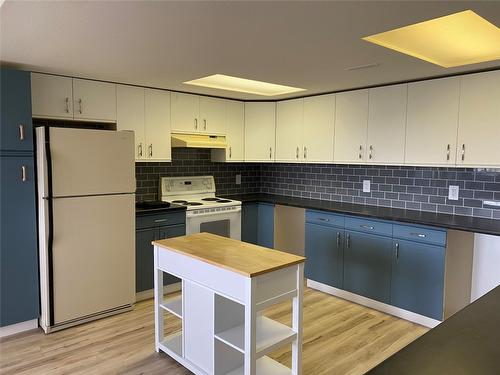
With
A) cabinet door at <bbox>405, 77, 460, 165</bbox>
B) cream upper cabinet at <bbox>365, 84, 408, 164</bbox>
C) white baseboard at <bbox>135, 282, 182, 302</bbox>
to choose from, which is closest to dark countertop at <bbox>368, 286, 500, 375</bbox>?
cabinet door at <bbox>405, 77, 460, 165</bbox>

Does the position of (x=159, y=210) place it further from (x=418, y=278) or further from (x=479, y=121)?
(x=479, y=121)

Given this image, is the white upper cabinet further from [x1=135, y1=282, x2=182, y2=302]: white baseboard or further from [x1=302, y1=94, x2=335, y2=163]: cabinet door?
[x1=135, y1=282, x2=182, y2=302]: white baseboard

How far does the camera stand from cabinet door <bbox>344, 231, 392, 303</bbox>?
3541 mm

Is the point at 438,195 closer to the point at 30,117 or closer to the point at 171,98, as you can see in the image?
the point at 171,98

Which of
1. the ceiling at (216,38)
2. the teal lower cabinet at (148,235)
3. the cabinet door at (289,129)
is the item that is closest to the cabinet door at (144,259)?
the teal lower cabinet at (148,235)

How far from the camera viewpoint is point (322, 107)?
434 cm

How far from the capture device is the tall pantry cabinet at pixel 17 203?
117 inches

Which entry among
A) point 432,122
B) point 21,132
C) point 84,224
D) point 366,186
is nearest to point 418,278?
point 366,186

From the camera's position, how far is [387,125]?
375 cm

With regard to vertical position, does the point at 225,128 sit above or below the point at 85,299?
above

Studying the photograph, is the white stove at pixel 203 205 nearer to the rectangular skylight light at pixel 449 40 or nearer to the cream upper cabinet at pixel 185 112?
the cream upper cabinet at pixel 185 112

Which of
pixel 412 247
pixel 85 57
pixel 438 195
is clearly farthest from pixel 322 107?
pixel 85 57

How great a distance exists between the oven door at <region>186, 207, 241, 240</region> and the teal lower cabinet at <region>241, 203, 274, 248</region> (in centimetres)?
18

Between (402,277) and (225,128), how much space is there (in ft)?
8.60
